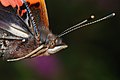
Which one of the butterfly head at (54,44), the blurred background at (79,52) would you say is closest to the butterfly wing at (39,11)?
the butterfly head at (54,44)

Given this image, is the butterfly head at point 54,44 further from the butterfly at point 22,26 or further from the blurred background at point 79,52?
the blurred background at point 79,52

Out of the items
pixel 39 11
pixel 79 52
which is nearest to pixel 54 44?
pixel 39 11

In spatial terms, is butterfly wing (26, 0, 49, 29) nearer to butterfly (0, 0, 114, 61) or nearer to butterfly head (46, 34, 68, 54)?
butterfly (0, 0, 114, 61)

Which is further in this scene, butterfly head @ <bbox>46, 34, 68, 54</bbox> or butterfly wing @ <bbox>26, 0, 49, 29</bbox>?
butterfly wing @ <bbox>26, 0, 49, 29</bbox>

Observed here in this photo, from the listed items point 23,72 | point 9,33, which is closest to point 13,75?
point 23,72

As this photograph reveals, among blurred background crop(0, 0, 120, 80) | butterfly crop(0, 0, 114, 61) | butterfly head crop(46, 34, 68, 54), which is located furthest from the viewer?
blurred background crop(0, 0, 120, 80)

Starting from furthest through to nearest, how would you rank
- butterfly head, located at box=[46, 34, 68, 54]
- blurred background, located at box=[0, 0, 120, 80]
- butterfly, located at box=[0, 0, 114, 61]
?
1. blurred background, located at box=[0, 0, 120, 80]
2. butterfly, located at box=[0, 0, 114, 61]
3. butterfly head, located at box=[46, 34, 68, 54]

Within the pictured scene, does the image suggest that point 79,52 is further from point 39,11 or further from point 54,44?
point 54,44

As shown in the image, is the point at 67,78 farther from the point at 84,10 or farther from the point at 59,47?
the point at 59,47

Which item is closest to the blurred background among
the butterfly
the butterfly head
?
the butterfly
